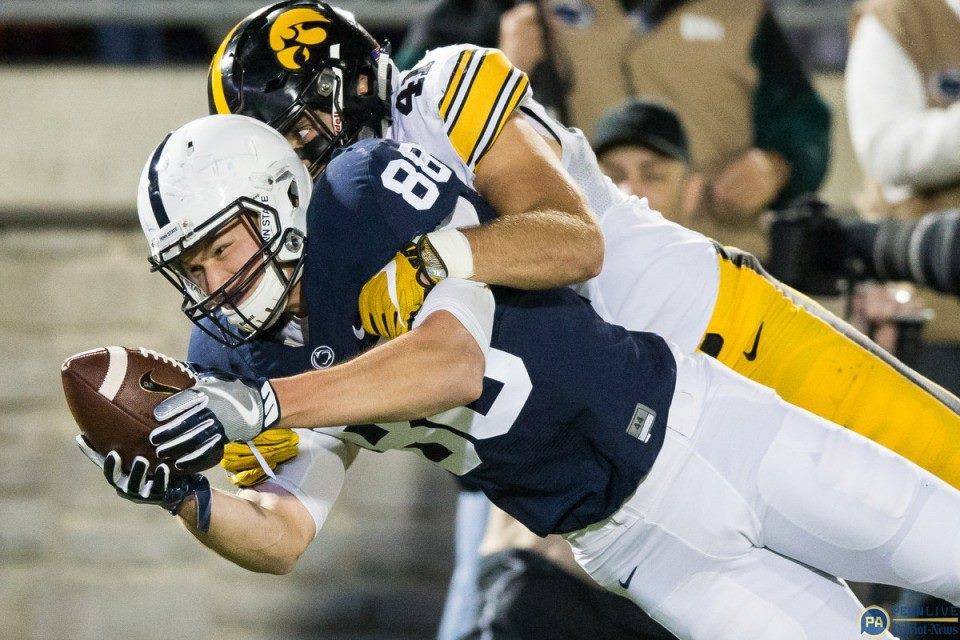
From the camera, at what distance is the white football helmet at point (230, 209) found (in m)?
1.99

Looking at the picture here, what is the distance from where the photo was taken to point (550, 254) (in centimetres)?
191

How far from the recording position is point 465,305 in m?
1.87

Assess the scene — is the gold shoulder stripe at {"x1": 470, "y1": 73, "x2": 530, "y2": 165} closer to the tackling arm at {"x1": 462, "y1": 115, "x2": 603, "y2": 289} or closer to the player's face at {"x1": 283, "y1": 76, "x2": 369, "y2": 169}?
the tackling arm at {"x1": 462, "y1": 115, "x2": 603, "y2": 289}

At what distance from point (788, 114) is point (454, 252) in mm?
1829

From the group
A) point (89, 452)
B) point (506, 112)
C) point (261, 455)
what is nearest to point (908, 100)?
point (506, 112)

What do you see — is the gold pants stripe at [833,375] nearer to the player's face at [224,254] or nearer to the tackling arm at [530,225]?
the tackling arm at [530,225]

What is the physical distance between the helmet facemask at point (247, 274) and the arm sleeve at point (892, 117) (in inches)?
68.0

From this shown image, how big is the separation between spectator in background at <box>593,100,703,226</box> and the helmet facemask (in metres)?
1.28

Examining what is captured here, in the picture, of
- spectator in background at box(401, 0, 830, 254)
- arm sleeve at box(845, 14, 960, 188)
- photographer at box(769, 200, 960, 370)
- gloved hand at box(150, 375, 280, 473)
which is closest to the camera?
gloved hand at box(150, 375, 280, 473)

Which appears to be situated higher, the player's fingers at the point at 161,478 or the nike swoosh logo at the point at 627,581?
the player's fingers at the point at 161,478

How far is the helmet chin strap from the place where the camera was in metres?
2.04

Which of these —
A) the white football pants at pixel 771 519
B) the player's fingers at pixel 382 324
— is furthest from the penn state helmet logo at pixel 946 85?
the player's fingers at pixel 382 324

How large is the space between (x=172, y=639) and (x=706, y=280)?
8.07 ft

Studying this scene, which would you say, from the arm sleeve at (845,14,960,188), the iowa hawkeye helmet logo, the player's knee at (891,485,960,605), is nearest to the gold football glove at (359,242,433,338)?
the iowa hawkeye helmet logo
